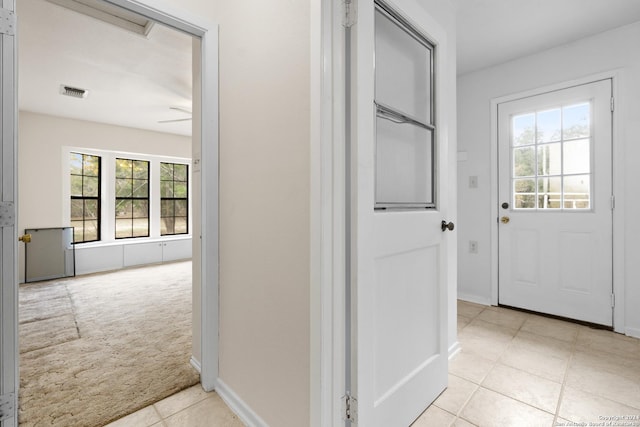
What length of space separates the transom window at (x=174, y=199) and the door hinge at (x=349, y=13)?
5.85 meters

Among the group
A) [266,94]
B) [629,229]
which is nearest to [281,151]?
[266,94]

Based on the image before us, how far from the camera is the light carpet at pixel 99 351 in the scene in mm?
1621

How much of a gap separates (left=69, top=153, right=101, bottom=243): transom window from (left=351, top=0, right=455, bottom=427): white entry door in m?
5.69

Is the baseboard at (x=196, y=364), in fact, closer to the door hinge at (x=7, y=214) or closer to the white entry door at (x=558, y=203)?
the door hinge at (x=7, y=214)

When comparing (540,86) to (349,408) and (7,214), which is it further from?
(7,214)

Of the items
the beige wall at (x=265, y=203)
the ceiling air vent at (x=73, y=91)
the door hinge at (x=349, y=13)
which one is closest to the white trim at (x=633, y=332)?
the beige wall at (x=265, y=203)

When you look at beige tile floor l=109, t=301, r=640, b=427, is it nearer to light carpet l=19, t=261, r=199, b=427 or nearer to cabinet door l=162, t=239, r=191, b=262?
light carpet l=19, t=261, r=199, b=427

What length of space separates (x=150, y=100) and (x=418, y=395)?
174 inches

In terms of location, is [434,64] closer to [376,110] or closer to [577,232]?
[376,110]

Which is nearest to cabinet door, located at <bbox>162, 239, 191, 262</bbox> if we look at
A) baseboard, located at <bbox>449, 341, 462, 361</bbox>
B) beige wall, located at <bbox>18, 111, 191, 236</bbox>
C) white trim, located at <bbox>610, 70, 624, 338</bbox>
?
beige wall, located at <bbox>18, 111, 191, 236</bbox>

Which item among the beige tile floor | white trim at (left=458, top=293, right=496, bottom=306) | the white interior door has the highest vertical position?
the white interior door

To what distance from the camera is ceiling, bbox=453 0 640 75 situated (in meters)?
2.18

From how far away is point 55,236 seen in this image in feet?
15.2

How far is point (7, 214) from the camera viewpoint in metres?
1.19
